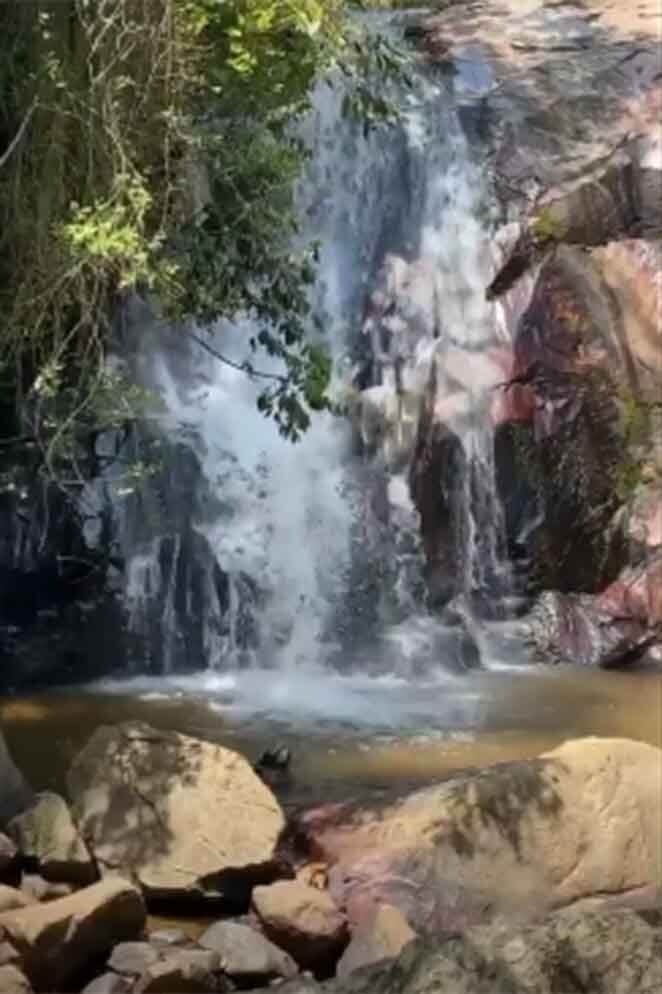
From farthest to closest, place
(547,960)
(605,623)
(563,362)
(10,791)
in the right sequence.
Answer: (563,362) → (605,623) → (10,791) → (547,960)

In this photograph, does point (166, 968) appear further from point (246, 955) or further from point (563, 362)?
point (563, 362)

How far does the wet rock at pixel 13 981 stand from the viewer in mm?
4395

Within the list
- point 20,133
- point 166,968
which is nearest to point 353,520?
point 20,133

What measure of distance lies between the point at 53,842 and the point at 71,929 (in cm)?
67

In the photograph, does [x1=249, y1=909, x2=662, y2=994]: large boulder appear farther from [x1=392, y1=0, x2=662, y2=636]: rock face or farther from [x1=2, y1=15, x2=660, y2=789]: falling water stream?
[x1=392, y1=0, x2=662, y2=636]: rock face

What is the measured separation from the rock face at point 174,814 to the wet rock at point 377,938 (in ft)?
1.64

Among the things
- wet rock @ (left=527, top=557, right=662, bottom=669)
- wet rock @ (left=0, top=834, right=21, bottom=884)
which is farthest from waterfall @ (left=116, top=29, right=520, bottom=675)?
wet rock @ (left=0, top=834, right=21, bottom=884)

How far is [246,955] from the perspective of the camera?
15.6ft

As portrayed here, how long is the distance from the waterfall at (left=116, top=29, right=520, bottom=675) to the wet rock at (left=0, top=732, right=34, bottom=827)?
10.5ft

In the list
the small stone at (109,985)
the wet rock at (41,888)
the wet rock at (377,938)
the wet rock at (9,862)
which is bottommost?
the small stone at (109,985)

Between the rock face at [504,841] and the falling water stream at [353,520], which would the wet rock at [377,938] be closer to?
the rock face at [504,841]

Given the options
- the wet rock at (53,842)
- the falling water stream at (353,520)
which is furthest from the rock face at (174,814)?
the falling water stream at (353,520)

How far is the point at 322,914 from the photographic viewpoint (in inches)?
194

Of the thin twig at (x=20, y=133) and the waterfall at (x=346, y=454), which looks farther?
the waterfall at (x=346, y=454)
